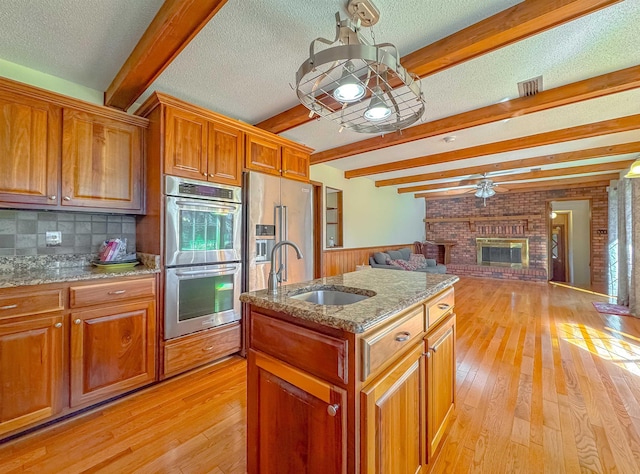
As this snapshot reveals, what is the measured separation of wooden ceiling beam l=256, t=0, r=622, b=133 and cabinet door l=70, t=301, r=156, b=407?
2.69 m

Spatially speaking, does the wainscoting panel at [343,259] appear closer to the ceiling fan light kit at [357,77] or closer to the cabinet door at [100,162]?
the cabinet door at [100,162]

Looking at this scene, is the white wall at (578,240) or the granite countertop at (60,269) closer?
the granite countertop at (60,269)

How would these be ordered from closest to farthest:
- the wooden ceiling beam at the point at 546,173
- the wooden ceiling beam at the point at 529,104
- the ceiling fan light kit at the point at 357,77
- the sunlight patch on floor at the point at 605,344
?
the ceiling fan light kit at the point at 357,77, the wooden ceiling beam at the point at 529,104, the sunlight patch on floor at the point at 605,344, the wooden ceiling beam at the point at 546,173

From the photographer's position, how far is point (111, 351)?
1.95m

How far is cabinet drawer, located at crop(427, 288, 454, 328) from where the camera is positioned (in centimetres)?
144

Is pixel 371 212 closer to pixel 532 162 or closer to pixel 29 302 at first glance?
pixel 532 162

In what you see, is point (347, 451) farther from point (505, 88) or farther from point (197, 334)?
point (505, 88)

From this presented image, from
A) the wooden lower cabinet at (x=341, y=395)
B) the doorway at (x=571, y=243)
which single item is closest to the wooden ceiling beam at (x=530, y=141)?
the wooden lower cabinet at (x=341, y=395)

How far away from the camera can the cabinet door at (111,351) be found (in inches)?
71.7

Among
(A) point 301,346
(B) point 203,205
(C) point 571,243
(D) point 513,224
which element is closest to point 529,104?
(A) point 301,346

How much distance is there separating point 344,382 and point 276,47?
2.05 meters

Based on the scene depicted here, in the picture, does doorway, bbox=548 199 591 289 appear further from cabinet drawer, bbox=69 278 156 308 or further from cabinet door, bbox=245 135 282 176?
cabinet drawer, bbox=69 278 156 308

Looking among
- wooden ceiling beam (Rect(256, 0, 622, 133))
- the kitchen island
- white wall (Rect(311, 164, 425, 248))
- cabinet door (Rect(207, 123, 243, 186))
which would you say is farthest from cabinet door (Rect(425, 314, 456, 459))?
white wall (Rect(311, 164, 425, 248))

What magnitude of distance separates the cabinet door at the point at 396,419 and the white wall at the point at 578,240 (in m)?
8.98
